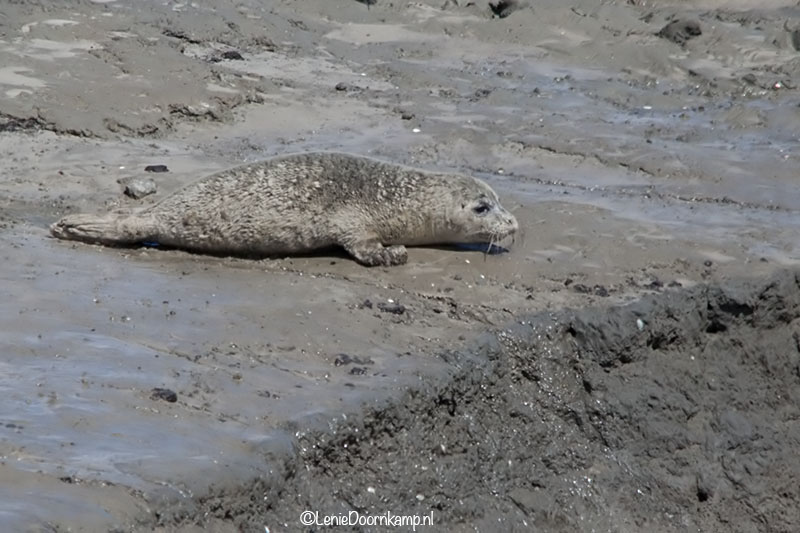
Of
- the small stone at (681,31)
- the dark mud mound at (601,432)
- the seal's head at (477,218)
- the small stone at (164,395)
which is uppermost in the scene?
the small stone at (681,31)

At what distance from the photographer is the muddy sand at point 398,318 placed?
468 centimetres

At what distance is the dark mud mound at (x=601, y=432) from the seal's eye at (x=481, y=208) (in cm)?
111

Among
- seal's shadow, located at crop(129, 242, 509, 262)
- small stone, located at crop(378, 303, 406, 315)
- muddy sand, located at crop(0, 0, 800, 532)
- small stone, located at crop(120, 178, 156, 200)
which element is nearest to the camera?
muddy sand, located at crop(0, 0, 800, 532)

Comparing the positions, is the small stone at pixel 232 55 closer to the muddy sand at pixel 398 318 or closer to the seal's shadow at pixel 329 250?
the muddy sand at pixel 398 318

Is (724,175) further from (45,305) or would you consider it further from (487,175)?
(45,305)

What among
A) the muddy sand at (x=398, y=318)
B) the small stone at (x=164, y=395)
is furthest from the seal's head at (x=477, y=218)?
the small stone at (x=164, y=395)

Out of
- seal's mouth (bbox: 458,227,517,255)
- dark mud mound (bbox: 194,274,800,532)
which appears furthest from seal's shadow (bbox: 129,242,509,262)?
dark mud mound (bbox: 194,274,800,532)

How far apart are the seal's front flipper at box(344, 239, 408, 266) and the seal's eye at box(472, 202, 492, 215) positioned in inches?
19.3

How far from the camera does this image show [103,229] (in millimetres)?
6859

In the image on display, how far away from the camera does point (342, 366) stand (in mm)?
5383

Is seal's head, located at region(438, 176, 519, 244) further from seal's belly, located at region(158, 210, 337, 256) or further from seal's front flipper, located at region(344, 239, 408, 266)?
seal's belly, located at region(158, 210, 337, 256)

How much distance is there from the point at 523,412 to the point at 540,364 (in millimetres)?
260

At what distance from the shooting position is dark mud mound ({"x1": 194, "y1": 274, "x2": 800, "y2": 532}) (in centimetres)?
507

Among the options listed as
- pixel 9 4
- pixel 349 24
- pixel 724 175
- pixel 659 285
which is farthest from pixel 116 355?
pixel 349 24
